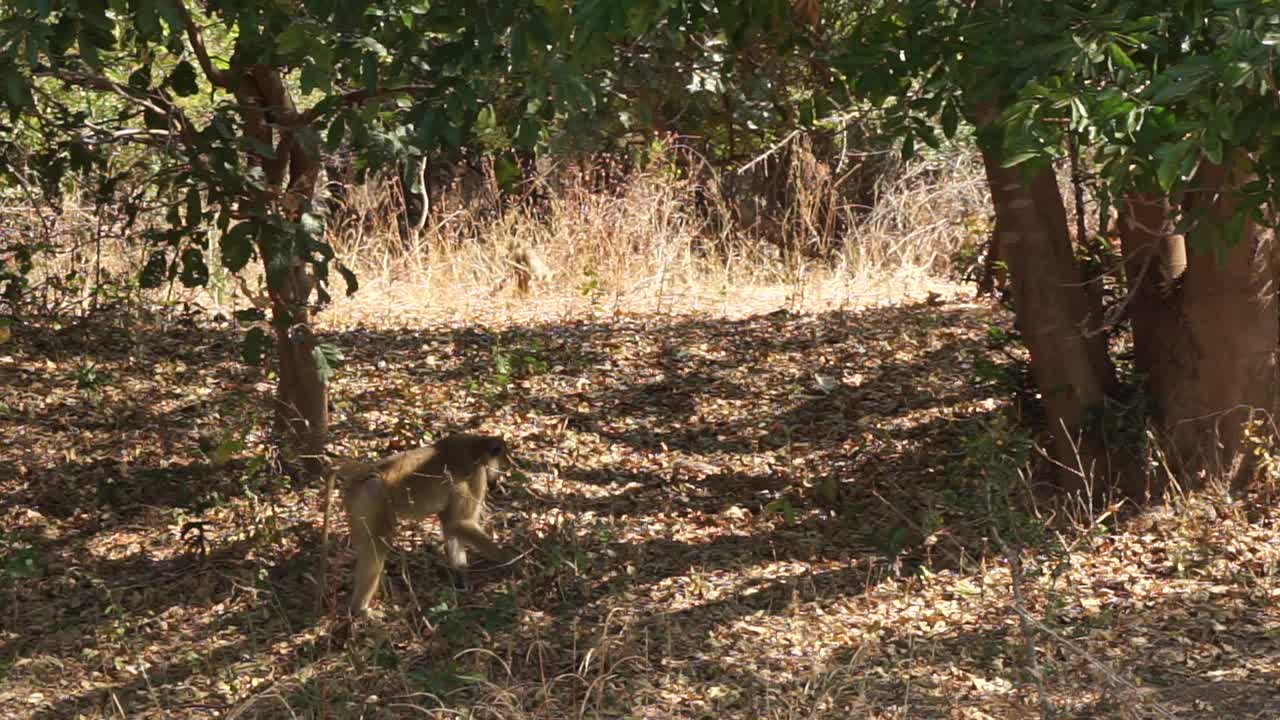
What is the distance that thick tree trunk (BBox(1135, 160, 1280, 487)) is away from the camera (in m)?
6.05

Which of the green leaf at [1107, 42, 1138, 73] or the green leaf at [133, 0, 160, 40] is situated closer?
the green leaf at [1107, 42, 1138, 73]

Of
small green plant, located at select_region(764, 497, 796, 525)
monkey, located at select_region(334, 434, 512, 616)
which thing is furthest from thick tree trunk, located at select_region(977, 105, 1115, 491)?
monkey, located at select_region(334, 434, 512, 616)

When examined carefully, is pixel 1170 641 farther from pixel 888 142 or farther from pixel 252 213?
pixel 252 213

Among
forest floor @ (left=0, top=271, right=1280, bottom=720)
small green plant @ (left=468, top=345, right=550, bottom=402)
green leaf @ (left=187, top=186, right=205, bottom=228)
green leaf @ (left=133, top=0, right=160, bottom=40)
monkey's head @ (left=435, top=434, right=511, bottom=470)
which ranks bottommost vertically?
forest floor @ (left=0, top=271, right=1280, bottom=720)

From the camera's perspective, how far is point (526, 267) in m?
10.5

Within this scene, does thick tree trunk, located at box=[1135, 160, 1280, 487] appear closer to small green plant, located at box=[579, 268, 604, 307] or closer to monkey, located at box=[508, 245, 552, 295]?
small green plant, located at box=[579, 268, 604, 307]

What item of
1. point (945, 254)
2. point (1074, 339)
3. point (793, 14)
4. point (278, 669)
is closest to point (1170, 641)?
point (1074, 339)

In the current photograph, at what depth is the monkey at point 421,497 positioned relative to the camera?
18.1 feet

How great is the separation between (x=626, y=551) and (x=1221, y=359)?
105 inches

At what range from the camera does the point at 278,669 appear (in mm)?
5223

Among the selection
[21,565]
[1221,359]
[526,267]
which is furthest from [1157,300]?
[526,267]

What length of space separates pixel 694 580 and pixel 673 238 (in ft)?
17.4

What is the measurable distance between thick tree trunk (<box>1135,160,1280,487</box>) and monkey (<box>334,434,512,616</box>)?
2.95 m

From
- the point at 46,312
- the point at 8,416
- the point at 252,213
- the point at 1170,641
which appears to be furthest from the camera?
the point at 46,312
